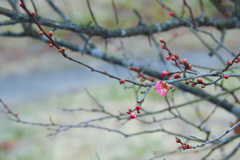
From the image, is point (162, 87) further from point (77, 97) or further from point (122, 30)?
point (77, 97)

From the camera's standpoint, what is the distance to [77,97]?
9.97m

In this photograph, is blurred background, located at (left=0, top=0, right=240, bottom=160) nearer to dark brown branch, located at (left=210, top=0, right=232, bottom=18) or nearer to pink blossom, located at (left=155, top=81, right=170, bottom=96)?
dark brown branch, located at (left=210, top=0, right=232, bottom=18)

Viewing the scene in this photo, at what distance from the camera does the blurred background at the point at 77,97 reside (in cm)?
747

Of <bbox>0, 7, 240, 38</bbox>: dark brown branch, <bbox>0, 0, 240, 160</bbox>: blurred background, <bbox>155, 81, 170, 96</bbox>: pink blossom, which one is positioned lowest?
<bbox>0, 0, 240, 160</bbox>: blurred background

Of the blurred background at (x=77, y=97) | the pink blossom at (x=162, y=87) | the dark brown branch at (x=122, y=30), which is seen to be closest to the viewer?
the pink blossom at (x=162, y=87)

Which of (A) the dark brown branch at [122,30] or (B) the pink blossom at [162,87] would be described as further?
(A) the dark brown branch at [122,30]

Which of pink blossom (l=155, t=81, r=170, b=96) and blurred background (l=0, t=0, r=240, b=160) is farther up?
pink blossom (l=155, t=81, r=170, b=96)

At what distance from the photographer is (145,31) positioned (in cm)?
252

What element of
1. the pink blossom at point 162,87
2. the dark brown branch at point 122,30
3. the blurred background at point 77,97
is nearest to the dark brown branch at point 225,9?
the dark brown branch at point 122,30

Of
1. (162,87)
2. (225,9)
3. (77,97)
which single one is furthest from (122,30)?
(77,97)

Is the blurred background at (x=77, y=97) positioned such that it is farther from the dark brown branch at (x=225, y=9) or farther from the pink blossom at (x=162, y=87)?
the pink blossom at (x=162, y=87)

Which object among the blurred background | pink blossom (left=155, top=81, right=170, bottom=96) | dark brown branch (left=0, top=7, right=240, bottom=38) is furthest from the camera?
the blurred background

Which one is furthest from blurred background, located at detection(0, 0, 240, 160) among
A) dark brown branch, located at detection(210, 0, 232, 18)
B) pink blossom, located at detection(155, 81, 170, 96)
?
pink blossom, located at detection(155, 81, 170, 96)

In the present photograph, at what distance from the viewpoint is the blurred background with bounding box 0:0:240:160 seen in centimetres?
747
